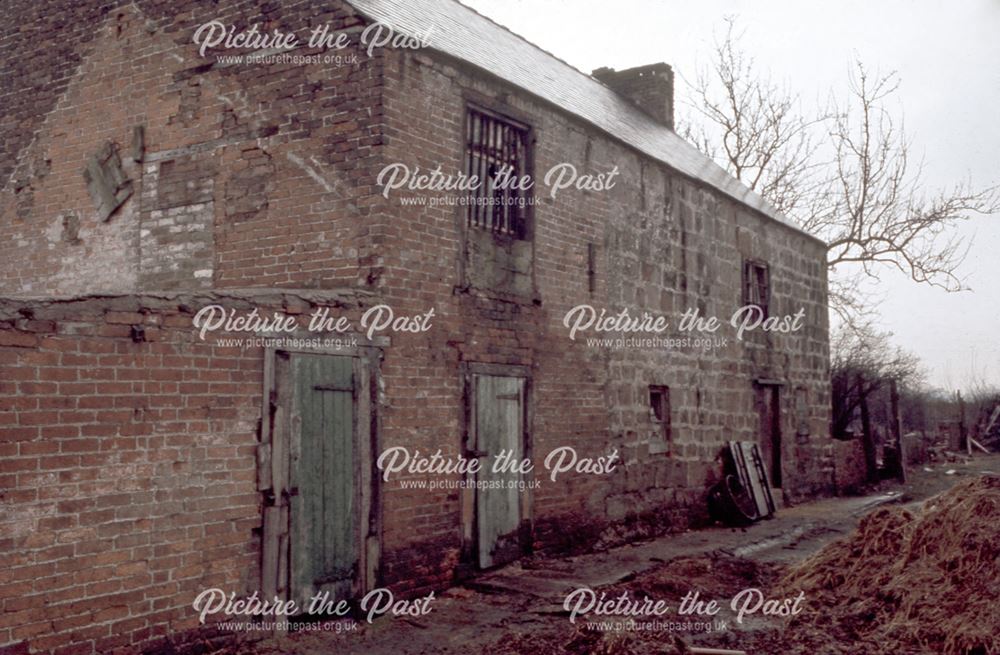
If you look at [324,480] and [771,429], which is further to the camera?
[771,429]

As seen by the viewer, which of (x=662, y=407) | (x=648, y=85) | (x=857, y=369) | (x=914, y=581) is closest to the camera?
(x=914, y=581)

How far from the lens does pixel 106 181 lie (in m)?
9.99

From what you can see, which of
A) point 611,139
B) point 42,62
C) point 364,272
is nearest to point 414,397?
point 364,272

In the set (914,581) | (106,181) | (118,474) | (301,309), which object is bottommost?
(914,581)

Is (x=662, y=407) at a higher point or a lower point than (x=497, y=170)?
lower

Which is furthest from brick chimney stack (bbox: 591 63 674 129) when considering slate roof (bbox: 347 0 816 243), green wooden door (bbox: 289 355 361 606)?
green wooden door (bbox: 289 355 361 606)

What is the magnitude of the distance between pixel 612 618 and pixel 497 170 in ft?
16.5

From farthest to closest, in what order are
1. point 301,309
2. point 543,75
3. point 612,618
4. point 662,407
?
point 662,407, point 543,75, point 612,618, point 301,309

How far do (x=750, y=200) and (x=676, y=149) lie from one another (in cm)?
176

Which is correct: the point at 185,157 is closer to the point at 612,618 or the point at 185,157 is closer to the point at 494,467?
the point at 494,467

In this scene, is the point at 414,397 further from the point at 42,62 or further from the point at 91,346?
the point at 42,62

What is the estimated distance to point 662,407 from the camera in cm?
1292

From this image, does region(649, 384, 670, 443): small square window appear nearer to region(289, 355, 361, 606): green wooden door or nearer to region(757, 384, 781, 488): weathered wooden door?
region(757, 384, 781, 488): weathered wooden door

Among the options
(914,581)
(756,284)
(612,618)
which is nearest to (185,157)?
(612,618)
